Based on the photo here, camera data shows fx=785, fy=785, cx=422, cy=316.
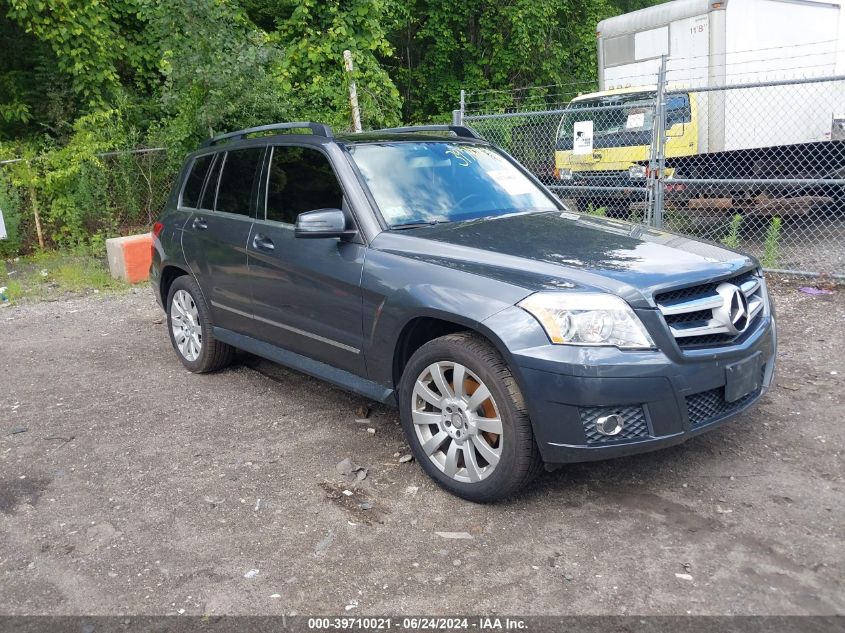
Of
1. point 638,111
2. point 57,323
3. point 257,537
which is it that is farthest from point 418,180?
point 638,111

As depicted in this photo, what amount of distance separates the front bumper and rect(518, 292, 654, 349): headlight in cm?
5

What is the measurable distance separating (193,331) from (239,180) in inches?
52.1

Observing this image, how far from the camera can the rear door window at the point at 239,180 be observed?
5.29 meters

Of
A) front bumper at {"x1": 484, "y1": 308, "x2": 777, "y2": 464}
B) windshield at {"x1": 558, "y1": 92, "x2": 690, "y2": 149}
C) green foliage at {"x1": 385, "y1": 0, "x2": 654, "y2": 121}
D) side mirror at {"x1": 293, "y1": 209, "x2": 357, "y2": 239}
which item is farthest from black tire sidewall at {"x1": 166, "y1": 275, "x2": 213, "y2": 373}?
green foliage at {"x1": 385, "y1": 0, "x2": 654, "y2": 121}

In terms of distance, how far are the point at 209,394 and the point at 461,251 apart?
8.49ft

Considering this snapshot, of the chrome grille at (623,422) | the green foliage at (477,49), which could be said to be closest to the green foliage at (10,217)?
the chrome grille at (623,422)

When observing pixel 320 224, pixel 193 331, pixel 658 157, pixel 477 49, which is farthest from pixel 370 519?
pixel 477 49

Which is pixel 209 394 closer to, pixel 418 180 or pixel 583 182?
pixel 418 180

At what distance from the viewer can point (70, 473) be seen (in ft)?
14.6

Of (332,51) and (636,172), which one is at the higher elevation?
(332,51)

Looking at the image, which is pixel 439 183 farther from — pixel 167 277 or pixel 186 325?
pixel 167 277

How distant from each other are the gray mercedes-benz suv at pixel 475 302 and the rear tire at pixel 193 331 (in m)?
0.29

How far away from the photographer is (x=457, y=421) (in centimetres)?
379

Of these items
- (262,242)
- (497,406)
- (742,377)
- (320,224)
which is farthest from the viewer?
(262,242)
